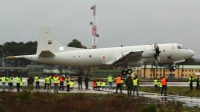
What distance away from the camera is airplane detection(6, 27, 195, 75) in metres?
50.2

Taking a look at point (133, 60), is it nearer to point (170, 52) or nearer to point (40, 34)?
point (170, 52)

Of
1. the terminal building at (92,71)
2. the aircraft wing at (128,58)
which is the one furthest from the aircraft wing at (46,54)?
the terminal building at (92,71)

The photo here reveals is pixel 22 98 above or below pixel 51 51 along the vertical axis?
below

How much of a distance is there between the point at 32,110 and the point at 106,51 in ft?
110

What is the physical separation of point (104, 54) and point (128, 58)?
3.80 meters

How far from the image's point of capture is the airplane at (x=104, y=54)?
165ft

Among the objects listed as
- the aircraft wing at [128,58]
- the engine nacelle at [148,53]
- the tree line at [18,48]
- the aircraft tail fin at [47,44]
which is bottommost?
the aircraft wing at [128,58]

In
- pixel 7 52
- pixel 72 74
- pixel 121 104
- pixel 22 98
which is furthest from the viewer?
pixel 7 52

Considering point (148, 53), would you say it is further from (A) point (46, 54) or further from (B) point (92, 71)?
(B) point (92, 71)

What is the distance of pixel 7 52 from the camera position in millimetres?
158500

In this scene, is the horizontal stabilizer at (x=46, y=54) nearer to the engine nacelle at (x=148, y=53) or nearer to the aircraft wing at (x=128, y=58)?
the aircraft wing at (x=128, y=58)

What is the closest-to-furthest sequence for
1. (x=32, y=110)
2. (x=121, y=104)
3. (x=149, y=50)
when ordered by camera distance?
1. (x=32, y=110)
2. (x=121, y=104)
3. (x=149, y=50)

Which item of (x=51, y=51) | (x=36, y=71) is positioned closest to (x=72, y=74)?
(x=36, y=71)

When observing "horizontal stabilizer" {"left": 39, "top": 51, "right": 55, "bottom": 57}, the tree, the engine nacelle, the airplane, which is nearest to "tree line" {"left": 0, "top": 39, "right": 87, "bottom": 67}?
the tree
